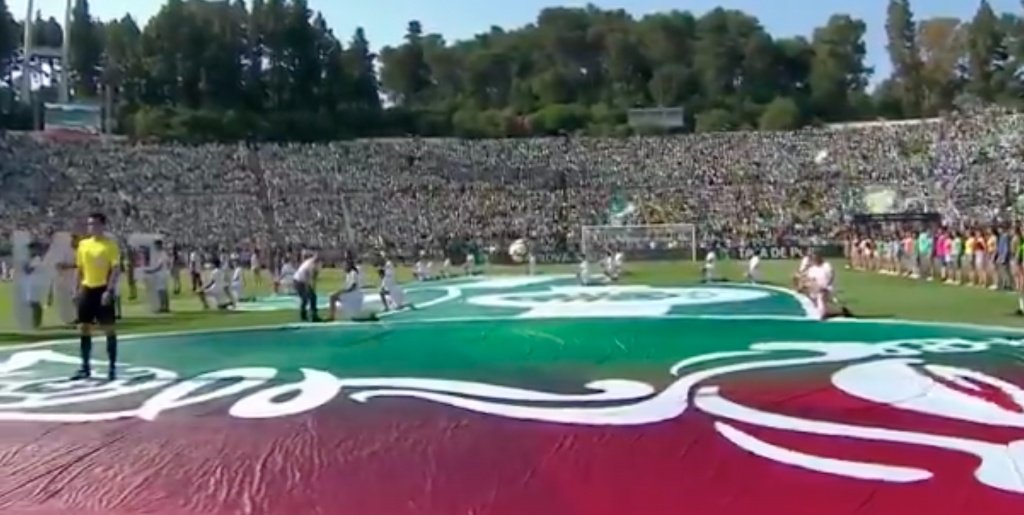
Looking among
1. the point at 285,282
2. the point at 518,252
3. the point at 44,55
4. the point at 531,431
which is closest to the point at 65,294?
the point at 285,282

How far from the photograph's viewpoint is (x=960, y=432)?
8.94 m

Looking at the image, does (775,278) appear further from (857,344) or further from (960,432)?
(960,432)

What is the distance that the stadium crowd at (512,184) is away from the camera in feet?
233

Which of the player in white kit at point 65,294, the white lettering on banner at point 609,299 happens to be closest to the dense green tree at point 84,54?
the white lettering on banner at point 609,299

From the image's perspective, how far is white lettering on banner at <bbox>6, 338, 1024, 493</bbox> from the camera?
331 inches

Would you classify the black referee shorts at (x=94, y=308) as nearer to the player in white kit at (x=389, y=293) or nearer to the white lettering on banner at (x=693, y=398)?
the white lettering on banner at (x=693, y=398)

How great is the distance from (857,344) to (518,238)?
187 ft

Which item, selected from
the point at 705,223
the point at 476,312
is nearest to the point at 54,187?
the point at 705,223

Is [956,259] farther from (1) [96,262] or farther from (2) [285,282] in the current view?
(1) [96,262]

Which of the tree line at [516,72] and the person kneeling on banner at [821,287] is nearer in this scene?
the person kneeling on banner at [821,287]

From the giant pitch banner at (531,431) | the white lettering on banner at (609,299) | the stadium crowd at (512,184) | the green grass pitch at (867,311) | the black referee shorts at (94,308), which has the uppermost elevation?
the stadium crowd at (512,184)

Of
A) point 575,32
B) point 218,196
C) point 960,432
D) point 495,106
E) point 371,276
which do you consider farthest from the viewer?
point 575,32

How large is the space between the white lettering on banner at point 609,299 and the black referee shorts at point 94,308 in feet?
29.7

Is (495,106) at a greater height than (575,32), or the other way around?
(575,32)
